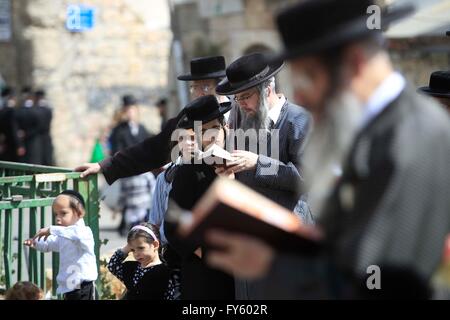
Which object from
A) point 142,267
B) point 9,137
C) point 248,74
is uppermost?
point 248,74

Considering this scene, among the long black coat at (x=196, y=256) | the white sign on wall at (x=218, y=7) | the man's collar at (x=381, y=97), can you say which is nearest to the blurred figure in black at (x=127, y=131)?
the long black coat at (x=196, y=256)

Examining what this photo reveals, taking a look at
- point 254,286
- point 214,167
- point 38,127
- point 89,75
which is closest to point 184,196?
point 214,167

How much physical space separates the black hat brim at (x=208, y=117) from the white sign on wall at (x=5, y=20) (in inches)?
591

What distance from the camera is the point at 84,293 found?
5.54 metres

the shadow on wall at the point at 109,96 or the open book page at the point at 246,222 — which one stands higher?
the open book page at the point at 246,222

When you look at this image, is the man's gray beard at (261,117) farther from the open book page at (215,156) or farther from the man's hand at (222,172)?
the man's hand at (222,172)

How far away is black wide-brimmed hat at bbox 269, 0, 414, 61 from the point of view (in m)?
2.79

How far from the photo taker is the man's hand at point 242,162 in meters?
4.92

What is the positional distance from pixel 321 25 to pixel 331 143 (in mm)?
325

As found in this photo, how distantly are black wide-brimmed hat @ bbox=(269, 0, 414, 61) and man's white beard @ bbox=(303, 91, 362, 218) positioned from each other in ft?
0.50

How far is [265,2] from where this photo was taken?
1983 centimetres

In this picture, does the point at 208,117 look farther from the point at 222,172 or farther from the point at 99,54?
the point at 99,54

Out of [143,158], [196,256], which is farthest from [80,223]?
[196,256]
